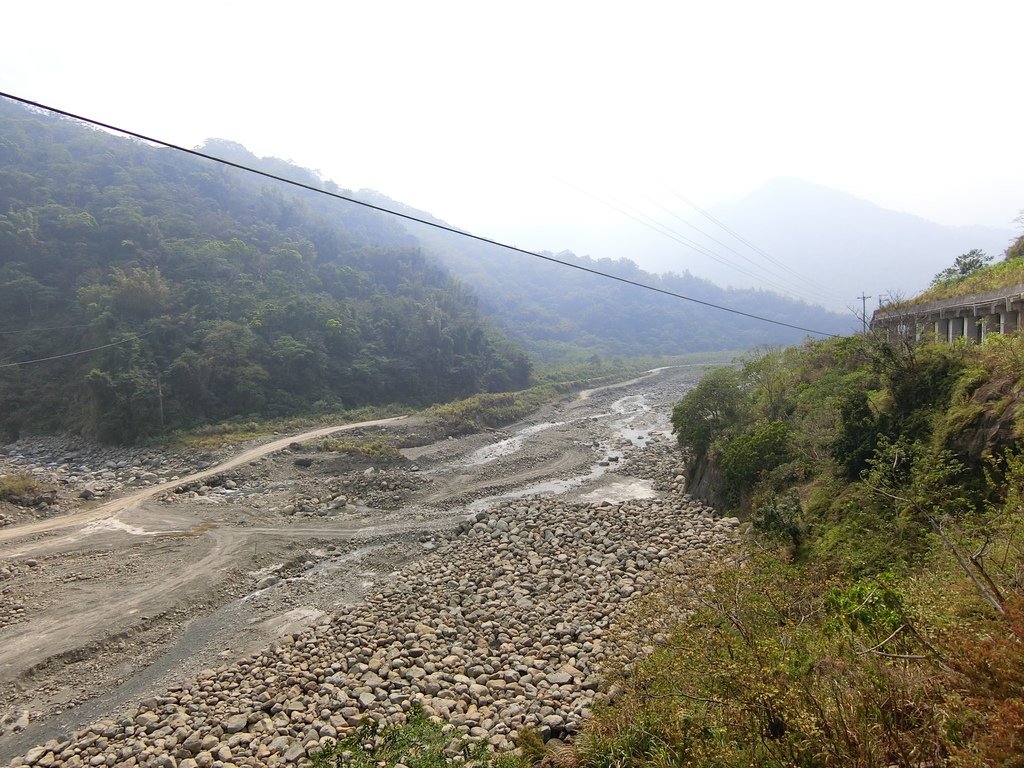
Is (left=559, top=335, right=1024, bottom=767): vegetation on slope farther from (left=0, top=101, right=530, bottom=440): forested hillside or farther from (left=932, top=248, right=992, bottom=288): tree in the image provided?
(left=0, top=101, right=530, bottom=440): forested hillside

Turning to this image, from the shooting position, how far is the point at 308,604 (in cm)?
1345

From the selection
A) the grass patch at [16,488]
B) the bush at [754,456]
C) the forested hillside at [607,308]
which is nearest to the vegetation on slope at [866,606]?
the bush at [754,456]

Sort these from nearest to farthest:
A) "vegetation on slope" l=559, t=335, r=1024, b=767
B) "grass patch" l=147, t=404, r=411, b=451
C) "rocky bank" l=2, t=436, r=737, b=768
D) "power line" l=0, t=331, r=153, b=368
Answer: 1. "vegetation on slope" l=559, t=335, r=1024, b=767
2. "rocky bank" l=2, t=436, r=737, b=768
3. "grass patch" l=147, t=404, r=411, b=451
4. "power line" l=0, t=331, r=153, b=368

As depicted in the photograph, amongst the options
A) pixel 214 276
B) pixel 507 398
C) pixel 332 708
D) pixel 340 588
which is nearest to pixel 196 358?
pixel 214 276

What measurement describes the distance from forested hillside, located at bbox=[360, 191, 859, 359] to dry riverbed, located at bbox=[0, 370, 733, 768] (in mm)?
74420

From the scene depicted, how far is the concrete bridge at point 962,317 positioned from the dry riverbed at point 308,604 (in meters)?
8.58

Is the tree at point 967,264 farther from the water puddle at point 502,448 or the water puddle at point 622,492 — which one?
the water puddle at point 502,448

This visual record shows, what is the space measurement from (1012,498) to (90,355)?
44074 millimetres

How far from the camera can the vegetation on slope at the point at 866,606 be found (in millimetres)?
4020

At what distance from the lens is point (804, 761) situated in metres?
4.29

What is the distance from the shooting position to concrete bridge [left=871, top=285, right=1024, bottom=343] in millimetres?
13508

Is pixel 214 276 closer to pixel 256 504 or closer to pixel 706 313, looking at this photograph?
pixel 256 504

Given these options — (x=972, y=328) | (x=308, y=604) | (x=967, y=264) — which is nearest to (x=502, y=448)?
(x=308, y=604)

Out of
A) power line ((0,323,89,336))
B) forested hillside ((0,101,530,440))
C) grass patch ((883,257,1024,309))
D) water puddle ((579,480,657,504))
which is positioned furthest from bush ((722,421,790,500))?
power line ((0,323,89,336))
